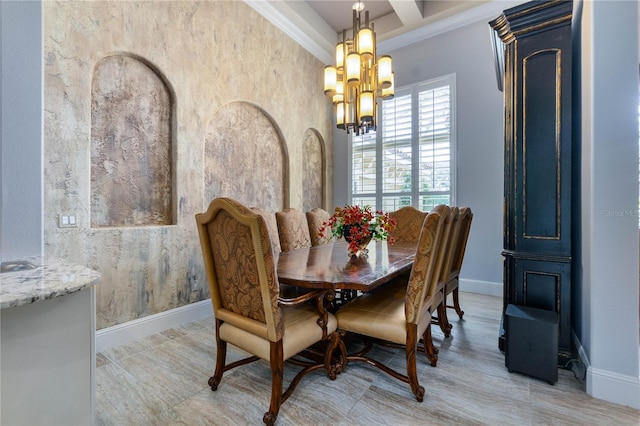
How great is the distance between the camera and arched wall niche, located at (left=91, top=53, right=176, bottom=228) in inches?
98.0

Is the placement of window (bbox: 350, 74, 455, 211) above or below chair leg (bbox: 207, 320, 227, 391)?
above

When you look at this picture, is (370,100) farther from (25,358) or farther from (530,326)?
(25,358)

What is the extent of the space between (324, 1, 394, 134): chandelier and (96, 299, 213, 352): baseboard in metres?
2.55

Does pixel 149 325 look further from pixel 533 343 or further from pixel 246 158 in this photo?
pixel 533 343

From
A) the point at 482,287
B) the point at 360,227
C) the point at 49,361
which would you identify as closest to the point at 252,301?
the point at 49,361

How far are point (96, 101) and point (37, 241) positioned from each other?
1493 millimetres

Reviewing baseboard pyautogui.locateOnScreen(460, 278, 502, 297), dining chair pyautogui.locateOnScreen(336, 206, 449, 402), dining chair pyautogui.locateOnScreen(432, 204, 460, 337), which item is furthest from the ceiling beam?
baseboard pyautogui.locateOnScreen(460, 278, 502, 297)

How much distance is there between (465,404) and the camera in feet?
5.63

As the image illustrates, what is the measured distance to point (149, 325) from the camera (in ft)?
8.93

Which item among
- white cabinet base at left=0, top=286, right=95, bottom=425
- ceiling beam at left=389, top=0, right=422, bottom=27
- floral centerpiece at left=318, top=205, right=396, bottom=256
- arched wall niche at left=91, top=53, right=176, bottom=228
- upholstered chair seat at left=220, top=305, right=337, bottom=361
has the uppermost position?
ceiling beam at left=389, top=0, right=422, bottom=27

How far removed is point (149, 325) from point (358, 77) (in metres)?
3.05

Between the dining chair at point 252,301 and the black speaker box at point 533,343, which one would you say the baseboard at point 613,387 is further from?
the dining chair at point 252,301

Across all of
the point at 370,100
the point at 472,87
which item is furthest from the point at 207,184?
the point at 472,87

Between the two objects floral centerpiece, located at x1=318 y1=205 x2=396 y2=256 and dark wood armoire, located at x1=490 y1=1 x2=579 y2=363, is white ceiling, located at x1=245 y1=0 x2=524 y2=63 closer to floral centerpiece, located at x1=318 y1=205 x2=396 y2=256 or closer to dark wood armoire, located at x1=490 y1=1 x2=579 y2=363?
dark wood armoire, located at x1=490 y1=1 x2=579 y2=363
